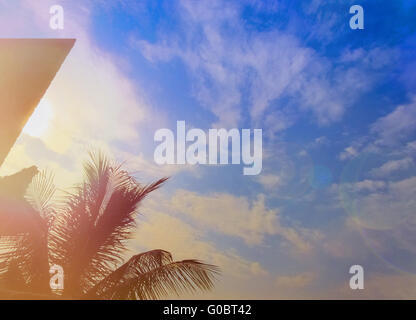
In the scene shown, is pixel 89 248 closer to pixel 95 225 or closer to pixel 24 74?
pixel 95 225

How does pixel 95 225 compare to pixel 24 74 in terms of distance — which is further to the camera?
pixel 95 225

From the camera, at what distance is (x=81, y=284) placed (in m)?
8.01

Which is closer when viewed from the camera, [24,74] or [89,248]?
[24,74]

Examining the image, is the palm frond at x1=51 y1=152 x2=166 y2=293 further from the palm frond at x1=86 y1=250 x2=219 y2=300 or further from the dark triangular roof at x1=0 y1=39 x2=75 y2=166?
the dark triangular roof at x1=0 y1=39 x2=75 y2=166

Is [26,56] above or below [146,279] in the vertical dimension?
above

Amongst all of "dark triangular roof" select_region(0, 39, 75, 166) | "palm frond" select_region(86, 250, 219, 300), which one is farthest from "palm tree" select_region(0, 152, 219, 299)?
"dark triangular roof" select_region(0, 39, 75, 166)

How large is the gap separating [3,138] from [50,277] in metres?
6.60

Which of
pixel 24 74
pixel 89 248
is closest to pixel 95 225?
pixel 89 248

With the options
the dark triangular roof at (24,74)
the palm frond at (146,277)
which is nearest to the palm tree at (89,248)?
the palm frond at (146,277)
